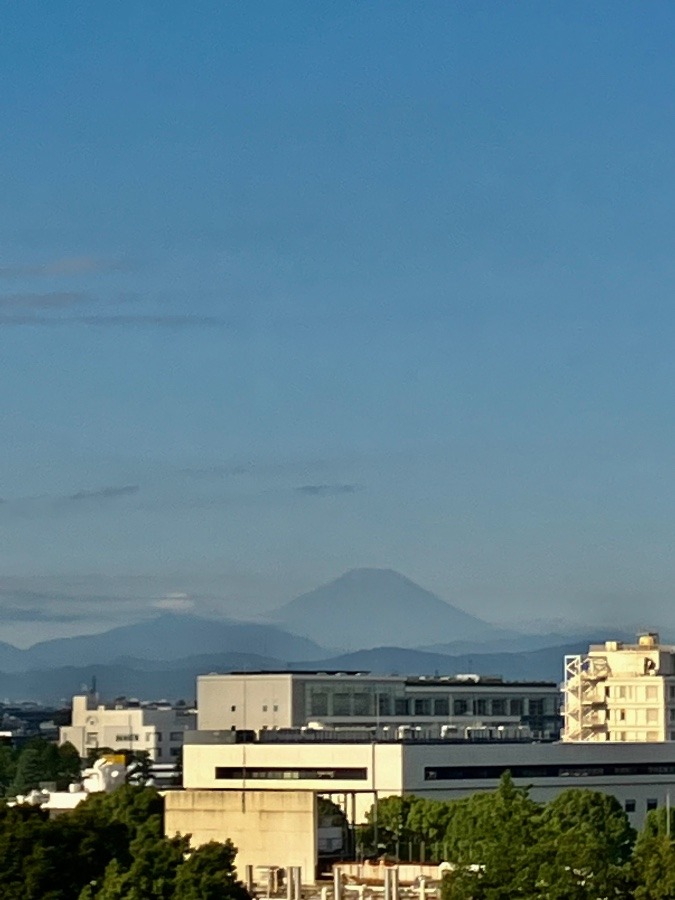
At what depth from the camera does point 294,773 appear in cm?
11781

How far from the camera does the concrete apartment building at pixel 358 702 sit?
575 feet

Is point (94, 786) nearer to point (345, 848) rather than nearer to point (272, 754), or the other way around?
point (272, 754)

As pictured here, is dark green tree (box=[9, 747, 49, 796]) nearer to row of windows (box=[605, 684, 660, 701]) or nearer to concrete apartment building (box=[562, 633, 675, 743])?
concrete apartment building (box=[562, 633, 675, 743])

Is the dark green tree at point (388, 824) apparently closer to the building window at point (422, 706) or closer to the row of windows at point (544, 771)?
the row of windows at point (544, 771)

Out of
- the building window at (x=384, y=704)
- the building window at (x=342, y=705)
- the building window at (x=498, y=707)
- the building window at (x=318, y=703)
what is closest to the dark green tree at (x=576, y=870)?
the building window at (x=384, y=704)

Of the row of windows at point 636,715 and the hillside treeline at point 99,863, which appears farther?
the row of windows at point 636,715

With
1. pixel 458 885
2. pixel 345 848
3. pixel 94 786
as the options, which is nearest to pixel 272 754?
pixel 94 786

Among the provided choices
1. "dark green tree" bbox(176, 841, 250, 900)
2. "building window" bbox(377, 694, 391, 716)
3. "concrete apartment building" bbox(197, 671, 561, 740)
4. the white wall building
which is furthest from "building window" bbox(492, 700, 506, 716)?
"dark green tree" bbox(176, 841, 250, 900)

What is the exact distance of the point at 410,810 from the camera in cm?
10731

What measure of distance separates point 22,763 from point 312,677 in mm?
24755

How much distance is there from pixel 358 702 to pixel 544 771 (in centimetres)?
5353

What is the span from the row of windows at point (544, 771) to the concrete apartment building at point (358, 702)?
4192cm

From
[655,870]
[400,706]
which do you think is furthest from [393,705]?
[655,870]

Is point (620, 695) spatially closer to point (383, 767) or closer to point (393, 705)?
point (393, 705)
